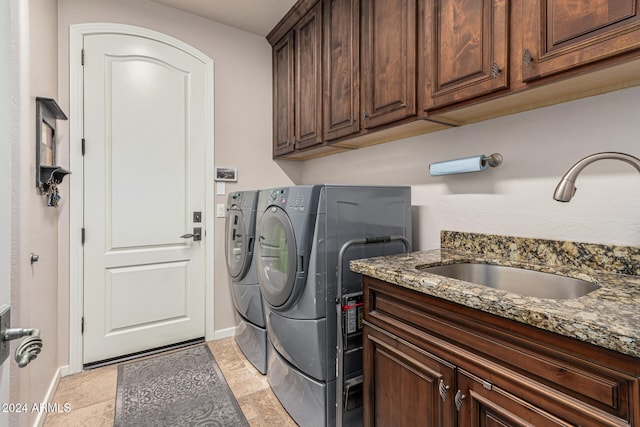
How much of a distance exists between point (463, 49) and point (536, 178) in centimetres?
66

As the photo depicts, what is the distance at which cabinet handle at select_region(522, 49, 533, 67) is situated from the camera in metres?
1.08

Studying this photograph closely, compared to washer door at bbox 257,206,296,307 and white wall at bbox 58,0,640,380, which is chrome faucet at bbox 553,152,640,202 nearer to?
white wall at bbox 58,0,640,380

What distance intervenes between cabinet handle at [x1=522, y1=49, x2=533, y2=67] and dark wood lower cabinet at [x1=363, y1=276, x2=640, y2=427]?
89 centimetres

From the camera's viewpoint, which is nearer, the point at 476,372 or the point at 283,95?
the point at 476,372

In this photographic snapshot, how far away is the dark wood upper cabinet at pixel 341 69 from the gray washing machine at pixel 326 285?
1.94 ft

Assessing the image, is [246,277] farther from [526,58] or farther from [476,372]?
[526,58]

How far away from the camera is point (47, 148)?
1771 mm

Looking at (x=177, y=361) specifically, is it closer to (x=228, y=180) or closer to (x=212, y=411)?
(x=212, y=411)

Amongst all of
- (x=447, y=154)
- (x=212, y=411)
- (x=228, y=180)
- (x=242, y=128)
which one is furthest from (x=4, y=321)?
(x=242, y=128)

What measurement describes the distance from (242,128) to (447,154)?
1841 mm

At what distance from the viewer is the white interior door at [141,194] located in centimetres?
224

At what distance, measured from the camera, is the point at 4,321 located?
635mm

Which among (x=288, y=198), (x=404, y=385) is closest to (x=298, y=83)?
(x=288, y=198)

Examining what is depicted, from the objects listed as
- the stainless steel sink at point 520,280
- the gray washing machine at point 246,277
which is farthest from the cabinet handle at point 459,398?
the gray washing machine at point 246,277
